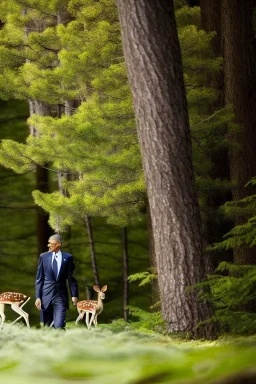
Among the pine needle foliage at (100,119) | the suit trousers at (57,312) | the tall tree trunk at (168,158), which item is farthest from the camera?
the pine needle foliage at (100,119)

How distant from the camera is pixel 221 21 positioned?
11625mm

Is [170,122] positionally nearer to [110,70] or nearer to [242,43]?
[110,70]

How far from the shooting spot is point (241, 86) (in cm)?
1117

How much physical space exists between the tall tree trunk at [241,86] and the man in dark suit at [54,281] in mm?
2577

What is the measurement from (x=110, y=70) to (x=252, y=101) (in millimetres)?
2185

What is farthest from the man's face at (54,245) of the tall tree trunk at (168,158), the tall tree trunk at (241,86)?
the tall tree trunk at (241,86)

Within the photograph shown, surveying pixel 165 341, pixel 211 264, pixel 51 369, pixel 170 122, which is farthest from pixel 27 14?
pixel 51 369

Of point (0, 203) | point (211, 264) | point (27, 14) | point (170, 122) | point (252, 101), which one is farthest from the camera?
point (0, 203)

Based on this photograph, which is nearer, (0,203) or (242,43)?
(242,43)

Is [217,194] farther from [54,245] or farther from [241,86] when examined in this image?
[54,245]

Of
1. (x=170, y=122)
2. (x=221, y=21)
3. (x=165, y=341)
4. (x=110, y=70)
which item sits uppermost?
(x=221, y=21)

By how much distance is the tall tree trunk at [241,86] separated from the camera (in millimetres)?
10661

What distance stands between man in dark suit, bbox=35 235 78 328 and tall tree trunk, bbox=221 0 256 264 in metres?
2.58

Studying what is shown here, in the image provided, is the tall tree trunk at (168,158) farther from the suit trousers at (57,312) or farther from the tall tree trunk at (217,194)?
the tall tree trunk at (217,194)
